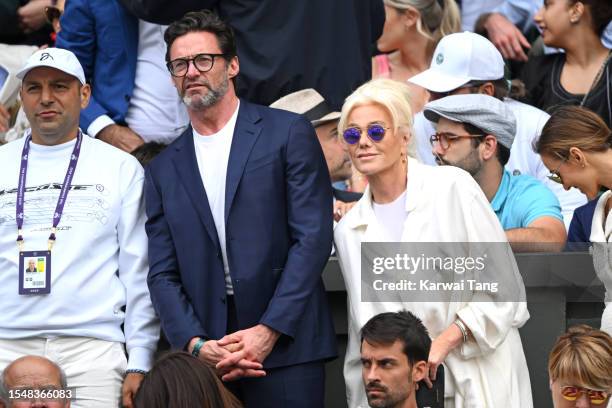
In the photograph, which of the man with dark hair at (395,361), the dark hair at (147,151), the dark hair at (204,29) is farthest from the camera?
the dark hair at (147,151)

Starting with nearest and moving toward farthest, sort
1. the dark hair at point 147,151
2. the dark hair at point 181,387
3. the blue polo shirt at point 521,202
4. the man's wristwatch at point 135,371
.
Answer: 1. the dark hair at point 181,387
2. the man's wristwatch at point 135,371
3. the blue polo shirt at point 521,202
4. the dark hair at point 147,151

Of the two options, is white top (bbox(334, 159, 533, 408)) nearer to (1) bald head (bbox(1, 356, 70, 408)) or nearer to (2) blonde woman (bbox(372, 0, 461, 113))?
(1) bald head (bbox(1, 356, 70, 408))

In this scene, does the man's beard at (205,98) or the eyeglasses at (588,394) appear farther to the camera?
the man's beard at (205,98)

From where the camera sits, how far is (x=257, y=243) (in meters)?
6.21

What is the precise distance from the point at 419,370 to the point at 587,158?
1.37 meters

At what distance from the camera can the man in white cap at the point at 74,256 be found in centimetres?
637

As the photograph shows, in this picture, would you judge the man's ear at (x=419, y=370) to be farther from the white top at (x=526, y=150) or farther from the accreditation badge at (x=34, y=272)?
the white top at (x=526, y=150)

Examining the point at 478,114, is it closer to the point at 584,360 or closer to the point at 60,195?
the point at 584,360

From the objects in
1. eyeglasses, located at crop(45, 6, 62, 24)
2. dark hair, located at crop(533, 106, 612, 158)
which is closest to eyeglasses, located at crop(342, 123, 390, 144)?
dark hair, located at crop(533, 106, 612, 158)

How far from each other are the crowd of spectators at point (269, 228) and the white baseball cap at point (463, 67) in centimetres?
37

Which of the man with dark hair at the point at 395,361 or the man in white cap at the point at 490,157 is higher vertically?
the man in white cap at the point at 490,157

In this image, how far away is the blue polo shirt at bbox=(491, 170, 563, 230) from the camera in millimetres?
6727

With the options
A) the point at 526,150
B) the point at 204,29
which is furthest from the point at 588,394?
the point at 204,29

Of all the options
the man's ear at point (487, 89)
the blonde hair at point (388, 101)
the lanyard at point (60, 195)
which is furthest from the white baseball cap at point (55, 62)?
the man's ear at point (487, 89)
